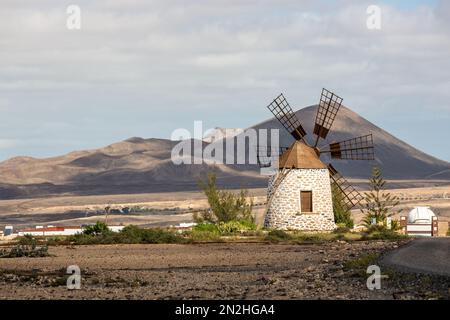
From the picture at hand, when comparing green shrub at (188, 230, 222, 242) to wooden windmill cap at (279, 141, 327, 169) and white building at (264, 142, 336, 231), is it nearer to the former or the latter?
white building at (264, 142, 336, 231)

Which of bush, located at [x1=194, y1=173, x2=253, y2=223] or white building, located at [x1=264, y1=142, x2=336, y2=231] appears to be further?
bush, located at [x1=194, y1=173, x2=253, y2=223]

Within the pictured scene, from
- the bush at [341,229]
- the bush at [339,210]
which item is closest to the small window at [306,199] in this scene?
the bush at [341,229]

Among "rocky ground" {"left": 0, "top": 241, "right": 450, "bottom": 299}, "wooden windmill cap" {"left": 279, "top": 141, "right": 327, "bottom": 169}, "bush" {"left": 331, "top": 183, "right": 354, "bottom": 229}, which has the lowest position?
"rocky ground" {"left": 0, "top": 241, "right": 450, "bottom": 299}

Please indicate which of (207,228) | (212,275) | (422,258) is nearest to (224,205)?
(207,228)

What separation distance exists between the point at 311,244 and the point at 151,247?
781cm

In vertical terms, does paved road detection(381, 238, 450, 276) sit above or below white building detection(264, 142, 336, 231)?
below

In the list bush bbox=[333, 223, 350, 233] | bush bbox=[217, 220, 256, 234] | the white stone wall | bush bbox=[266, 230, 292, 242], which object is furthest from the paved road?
bush bbox=[217, 220, 256, 234]

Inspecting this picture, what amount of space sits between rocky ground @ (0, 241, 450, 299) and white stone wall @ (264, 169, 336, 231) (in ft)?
38.3

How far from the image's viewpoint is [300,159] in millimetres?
57906

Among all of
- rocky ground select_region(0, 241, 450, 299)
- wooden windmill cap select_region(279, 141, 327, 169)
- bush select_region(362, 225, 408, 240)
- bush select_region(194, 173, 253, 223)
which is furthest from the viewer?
bush select_region(194, 173, 253, 223)

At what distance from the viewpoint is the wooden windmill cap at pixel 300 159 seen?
5775 centimetres

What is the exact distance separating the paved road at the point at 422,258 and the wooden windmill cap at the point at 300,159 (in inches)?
606

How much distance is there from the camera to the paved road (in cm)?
2967

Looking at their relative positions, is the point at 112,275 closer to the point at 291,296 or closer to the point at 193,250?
the point at 291,296
